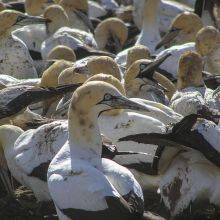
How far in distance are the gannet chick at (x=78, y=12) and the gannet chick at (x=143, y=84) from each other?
507cm

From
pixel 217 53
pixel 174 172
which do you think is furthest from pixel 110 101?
pixel 217 53

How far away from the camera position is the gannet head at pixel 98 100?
771 centimetres

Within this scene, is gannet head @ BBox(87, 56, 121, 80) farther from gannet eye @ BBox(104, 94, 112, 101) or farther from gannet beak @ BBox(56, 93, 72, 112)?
gannet eye @ BBox(104, 94, 112, 101)

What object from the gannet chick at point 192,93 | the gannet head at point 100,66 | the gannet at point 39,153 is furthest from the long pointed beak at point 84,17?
the gannet at point 39,153

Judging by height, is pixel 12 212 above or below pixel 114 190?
below

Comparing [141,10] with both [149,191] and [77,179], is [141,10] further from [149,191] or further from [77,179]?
[77,179]

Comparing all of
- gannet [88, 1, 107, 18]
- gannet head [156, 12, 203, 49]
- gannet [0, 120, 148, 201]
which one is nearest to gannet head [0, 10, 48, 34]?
gannet head [156, 12, 203, 49]

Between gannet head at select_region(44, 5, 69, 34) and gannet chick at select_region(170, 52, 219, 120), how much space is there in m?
3.96

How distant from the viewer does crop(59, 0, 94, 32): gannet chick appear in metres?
16.2

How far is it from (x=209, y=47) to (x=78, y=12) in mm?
3911

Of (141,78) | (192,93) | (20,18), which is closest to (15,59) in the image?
(20,18)

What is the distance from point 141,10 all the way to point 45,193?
8.96 meters

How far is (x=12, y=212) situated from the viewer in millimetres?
8602

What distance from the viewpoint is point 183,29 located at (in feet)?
48.5
